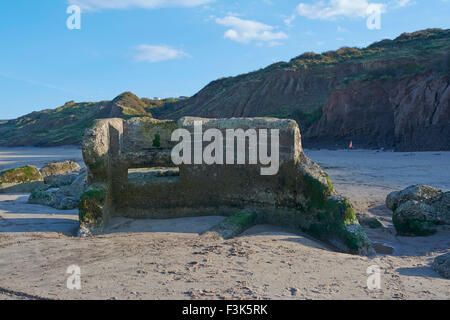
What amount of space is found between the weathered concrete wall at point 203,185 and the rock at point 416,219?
180 cm

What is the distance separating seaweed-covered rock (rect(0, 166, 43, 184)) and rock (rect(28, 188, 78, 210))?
2.92 m

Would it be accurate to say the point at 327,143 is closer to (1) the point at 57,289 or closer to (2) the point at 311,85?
(2) the point at 311,85

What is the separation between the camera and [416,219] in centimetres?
606

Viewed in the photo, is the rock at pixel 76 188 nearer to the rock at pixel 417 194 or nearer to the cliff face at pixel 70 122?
the rock at pixel 417 194

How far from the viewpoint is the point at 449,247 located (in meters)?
5.30

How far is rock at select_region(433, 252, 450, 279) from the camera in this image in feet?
13.1

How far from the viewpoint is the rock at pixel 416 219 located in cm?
600

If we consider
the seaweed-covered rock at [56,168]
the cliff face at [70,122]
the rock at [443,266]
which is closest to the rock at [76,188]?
the seaweed-covered rock at [56,168]

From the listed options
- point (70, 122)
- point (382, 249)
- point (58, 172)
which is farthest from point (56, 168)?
point (70, 122)

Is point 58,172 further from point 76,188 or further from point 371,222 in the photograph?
point 371,222

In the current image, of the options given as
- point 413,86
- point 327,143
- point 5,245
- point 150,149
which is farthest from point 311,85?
point 5,245

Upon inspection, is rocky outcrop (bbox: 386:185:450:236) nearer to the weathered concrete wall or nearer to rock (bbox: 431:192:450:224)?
rock (bbox: 431:192:450:224)
